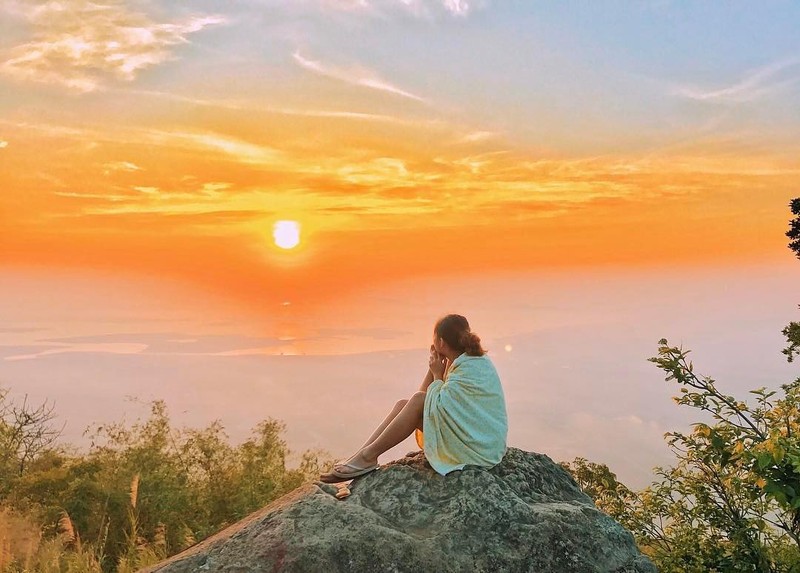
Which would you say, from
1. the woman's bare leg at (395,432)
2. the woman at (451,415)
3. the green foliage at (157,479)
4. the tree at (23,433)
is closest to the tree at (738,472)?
the woman at (451,415)

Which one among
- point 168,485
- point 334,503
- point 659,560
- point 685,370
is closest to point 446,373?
point 334,503

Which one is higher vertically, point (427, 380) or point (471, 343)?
point (471, 343)

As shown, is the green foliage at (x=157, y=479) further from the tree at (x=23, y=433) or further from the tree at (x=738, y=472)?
the tree at (x=738, y=472)

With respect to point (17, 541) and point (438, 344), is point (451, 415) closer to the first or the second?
point (438, 344)

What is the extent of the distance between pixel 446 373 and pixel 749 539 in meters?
4.52

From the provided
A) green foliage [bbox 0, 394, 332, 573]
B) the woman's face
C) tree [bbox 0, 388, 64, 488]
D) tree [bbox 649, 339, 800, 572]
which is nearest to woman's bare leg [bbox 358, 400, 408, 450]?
the woman's face

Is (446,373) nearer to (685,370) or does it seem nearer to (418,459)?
(418,459)

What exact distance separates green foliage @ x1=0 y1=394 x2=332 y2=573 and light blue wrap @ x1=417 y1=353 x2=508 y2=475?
941 centimetres

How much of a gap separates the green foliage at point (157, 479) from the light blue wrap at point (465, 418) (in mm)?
9410

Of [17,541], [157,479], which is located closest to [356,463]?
[17,541]

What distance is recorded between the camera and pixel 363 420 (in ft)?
458

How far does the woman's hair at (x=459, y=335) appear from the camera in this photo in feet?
26.0

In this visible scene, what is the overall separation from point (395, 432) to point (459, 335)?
4.16 ft

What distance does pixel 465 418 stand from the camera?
7551 mm
